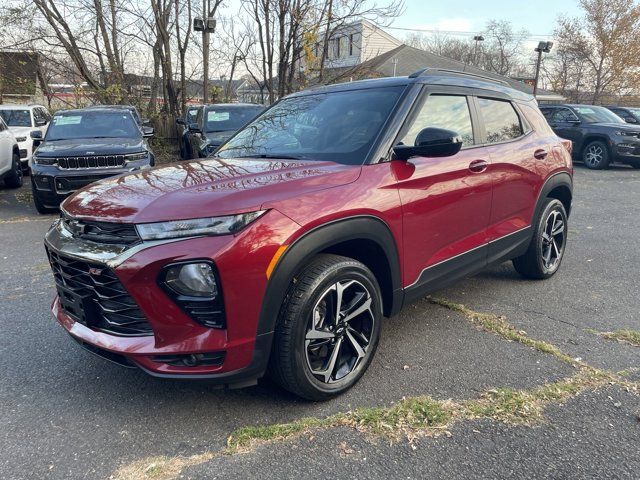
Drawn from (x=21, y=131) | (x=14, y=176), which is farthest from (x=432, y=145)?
(x=21, y=131)

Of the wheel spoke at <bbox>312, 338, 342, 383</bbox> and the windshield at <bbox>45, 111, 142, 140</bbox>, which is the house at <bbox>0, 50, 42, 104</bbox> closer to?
the windshield at <bbox>45, 111, 142, 140</bbox>

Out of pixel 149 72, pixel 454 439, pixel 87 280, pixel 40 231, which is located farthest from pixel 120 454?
pixel 149 72

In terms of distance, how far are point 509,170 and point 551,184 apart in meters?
0.83

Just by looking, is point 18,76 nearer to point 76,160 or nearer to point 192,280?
point 76,160

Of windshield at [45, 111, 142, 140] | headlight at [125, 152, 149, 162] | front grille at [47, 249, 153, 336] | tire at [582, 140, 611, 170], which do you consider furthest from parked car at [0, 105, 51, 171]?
tire at [582, 140, 611, 170]

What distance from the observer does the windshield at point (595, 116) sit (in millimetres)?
13820

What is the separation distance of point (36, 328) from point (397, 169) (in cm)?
291

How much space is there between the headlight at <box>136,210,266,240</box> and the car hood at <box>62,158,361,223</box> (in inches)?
1.0

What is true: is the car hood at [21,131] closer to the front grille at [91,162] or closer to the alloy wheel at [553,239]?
the front grille at [91,162]

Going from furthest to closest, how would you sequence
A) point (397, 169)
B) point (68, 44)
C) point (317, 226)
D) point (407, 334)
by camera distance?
point (68, 44) → point (407, 334) → point (397, 169) → point (317, 226)

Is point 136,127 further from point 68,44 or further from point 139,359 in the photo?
point 68,44

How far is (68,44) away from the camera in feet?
49.4

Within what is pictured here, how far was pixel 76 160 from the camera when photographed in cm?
723

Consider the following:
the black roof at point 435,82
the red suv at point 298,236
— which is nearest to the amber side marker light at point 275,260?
the red suv at point 298,236
